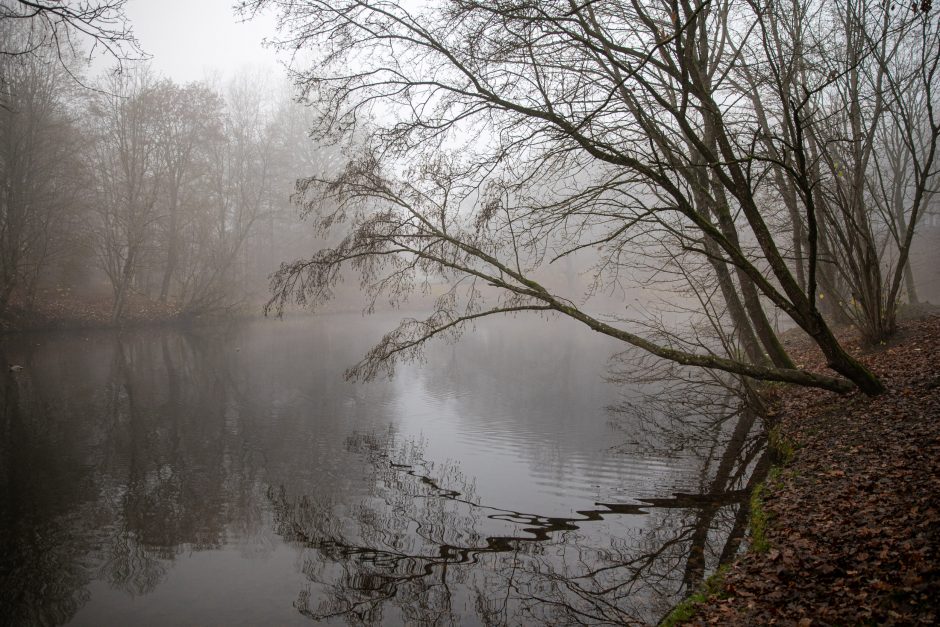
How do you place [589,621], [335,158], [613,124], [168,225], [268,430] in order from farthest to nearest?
1. [335,158]
2. [168,225]
3. [268,430]
4. [613,124]
5. [589,621]

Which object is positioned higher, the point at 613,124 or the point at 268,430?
the point at 613,124

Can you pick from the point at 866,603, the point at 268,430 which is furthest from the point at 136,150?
the point at 866,603

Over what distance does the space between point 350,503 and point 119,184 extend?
2873cm

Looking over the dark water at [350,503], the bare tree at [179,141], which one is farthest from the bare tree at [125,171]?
the dark water at [350,503]

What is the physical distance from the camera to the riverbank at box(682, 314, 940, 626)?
3.60m

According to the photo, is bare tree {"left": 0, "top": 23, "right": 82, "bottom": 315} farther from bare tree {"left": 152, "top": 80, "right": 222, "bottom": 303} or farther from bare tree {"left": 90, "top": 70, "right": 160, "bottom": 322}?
bare tree {"left": 152, "top": 80, "right": 222, "bottom": 303}

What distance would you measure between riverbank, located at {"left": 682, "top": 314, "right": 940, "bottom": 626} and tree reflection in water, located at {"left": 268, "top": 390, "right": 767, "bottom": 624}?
2.37 ft

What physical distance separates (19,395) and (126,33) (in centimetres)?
1147

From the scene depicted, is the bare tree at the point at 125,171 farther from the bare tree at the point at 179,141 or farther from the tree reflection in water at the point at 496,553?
the tree reflection in water at the point at 496,553

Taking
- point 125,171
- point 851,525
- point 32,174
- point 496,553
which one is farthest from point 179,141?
point 851,525

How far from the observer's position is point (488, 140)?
8.82m

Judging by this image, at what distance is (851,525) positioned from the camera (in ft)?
15.1

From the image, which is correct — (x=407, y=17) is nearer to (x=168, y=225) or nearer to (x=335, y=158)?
(x=168, y=225)

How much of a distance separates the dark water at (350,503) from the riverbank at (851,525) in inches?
32.5
